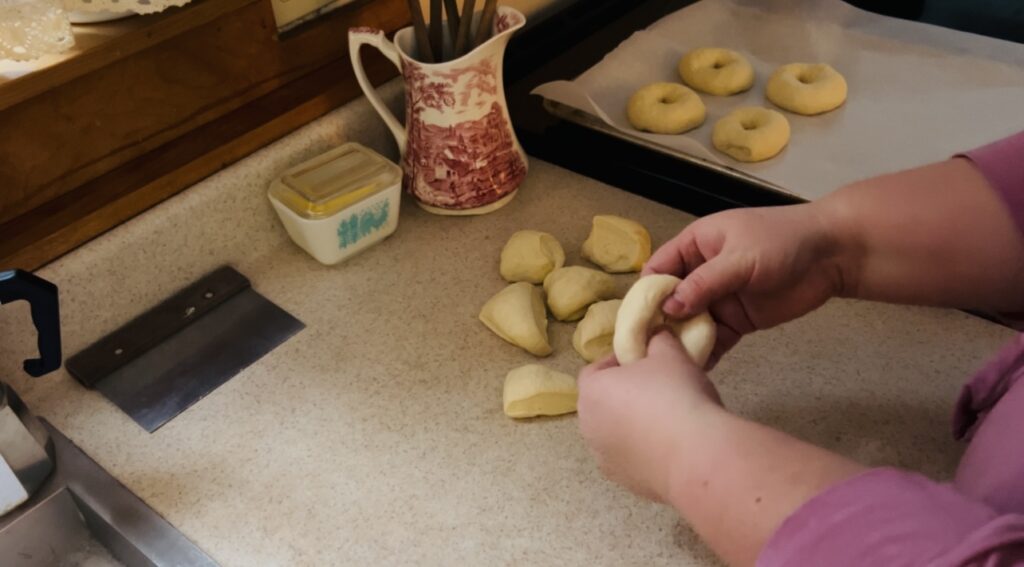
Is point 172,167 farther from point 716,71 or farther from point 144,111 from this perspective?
point 716,71

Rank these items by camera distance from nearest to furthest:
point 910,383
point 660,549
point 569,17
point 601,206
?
point 660,549 → point 910,383 → point 601,206 → point 569,17

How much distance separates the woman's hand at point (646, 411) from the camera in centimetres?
45

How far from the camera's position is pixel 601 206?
0.88 meters

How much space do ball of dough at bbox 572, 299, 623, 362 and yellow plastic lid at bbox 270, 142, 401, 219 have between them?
0.79ft

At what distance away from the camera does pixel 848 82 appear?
107 cm

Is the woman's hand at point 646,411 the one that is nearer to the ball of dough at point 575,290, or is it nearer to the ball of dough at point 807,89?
the ball of dough at point 575,290

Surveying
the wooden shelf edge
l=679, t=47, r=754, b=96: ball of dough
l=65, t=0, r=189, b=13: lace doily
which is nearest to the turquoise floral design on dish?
the wooden shelf edge

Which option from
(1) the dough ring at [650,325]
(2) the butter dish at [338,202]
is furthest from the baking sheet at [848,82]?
(1) the dough ring at [650,325]

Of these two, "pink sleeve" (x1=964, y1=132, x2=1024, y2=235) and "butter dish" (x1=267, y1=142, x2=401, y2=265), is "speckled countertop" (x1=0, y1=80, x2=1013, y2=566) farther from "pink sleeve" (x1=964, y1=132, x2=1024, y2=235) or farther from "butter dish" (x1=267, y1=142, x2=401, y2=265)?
"pink sleeve" (x1=964, y1=132, x2=1024, y2=235)

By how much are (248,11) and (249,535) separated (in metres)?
0.47

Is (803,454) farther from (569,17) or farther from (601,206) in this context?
(569,17)

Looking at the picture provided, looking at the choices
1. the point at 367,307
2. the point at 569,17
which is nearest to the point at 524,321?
the point at 367,307

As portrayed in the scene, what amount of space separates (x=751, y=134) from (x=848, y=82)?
25 centimetres

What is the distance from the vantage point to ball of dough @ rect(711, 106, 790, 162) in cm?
90
